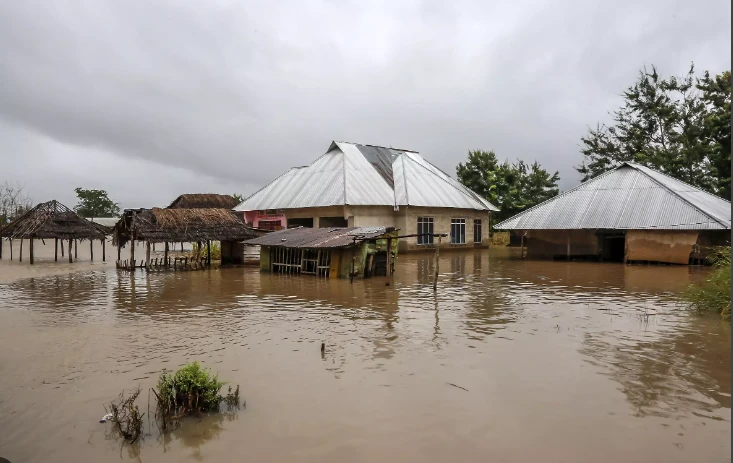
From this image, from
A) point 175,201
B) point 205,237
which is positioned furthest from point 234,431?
point 175,201

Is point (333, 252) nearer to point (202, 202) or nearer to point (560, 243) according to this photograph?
point (560, 243)

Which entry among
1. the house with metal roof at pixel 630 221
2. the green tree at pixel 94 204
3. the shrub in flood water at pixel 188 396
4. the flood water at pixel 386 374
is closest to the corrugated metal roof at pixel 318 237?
the flood water at pixel 386 374

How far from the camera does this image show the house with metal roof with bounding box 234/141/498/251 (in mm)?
29172

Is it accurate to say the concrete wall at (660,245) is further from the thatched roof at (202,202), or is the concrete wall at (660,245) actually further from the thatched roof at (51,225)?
the thatched roof at (202,202)

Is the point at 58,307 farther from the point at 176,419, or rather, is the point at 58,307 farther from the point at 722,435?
the point at 722,435

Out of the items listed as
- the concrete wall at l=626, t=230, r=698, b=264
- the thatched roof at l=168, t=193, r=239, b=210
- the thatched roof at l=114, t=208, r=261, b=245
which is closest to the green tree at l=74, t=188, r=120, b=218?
the thatched roof at l=168, t=193, r=239, b=210

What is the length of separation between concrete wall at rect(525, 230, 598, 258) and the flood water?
36.6ft

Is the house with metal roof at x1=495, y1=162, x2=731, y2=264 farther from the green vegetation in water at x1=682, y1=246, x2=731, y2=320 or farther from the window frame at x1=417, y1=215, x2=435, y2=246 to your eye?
the green vegetation in water at x1=682, y1=246, x2=731, y2=320

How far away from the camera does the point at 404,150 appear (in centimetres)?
3800

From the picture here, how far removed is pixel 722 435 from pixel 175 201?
4157cm

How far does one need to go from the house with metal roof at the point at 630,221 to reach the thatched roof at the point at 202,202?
24958mm

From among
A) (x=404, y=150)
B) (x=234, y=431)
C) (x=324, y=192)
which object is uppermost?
(x=404, y=150)

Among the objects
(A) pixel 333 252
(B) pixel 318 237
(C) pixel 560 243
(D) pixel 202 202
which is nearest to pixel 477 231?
(C) pixel 560 243

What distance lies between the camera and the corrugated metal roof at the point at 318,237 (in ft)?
59.8
